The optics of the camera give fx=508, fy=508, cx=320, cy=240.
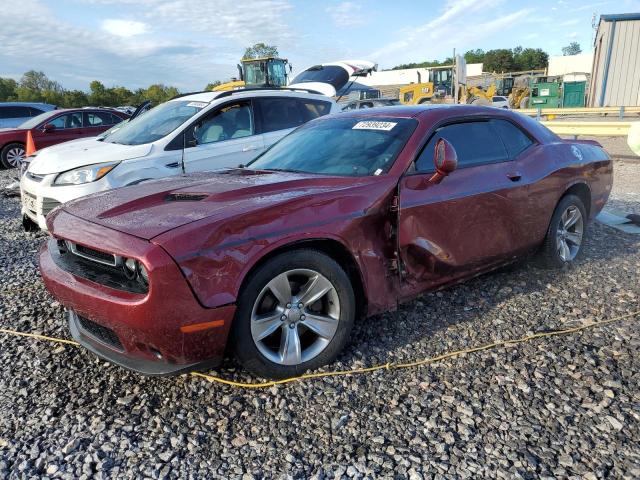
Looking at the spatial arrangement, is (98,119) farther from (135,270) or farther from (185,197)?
(135,270)

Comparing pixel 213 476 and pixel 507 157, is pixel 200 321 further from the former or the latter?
pixel 507 157

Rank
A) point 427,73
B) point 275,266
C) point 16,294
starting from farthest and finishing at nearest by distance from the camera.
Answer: point 427,73, point 16,294, point 275,266

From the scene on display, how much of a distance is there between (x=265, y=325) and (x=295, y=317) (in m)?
0.19

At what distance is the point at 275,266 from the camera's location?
2.69 m

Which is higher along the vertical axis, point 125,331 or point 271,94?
point 271,94

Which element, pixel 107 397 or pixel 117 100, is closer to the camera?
pixel 107 397

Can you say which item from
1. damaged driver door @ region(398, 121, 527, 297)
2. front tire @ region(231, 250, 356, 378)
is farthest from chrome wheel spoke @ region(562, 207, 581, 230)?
front tire @ region(231, 250, 356, 378)

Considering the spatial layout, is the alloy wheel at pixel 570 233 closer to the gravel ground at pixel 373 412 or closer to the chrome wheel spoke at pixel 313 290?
the gravel ground at pixel 373 412

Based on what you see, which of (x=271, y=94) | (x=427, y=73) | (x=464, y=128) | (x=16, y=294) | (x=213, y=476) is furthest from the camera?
(x=427, y=73)

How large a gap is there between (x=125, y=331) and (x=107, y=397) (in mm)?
525

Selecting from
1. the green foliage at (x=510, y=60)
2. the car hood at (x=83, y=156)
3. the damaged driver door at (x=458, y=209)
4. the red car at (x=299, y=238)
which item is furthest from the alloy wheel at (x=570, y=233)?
the green foliage at (x=510, y=60)

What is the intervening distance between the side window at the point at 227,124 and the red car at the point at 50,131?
756cm

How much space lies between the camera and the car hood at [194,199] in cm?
264

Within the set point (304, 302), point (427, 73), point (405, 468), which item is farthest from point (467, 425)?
point (427, 73)
